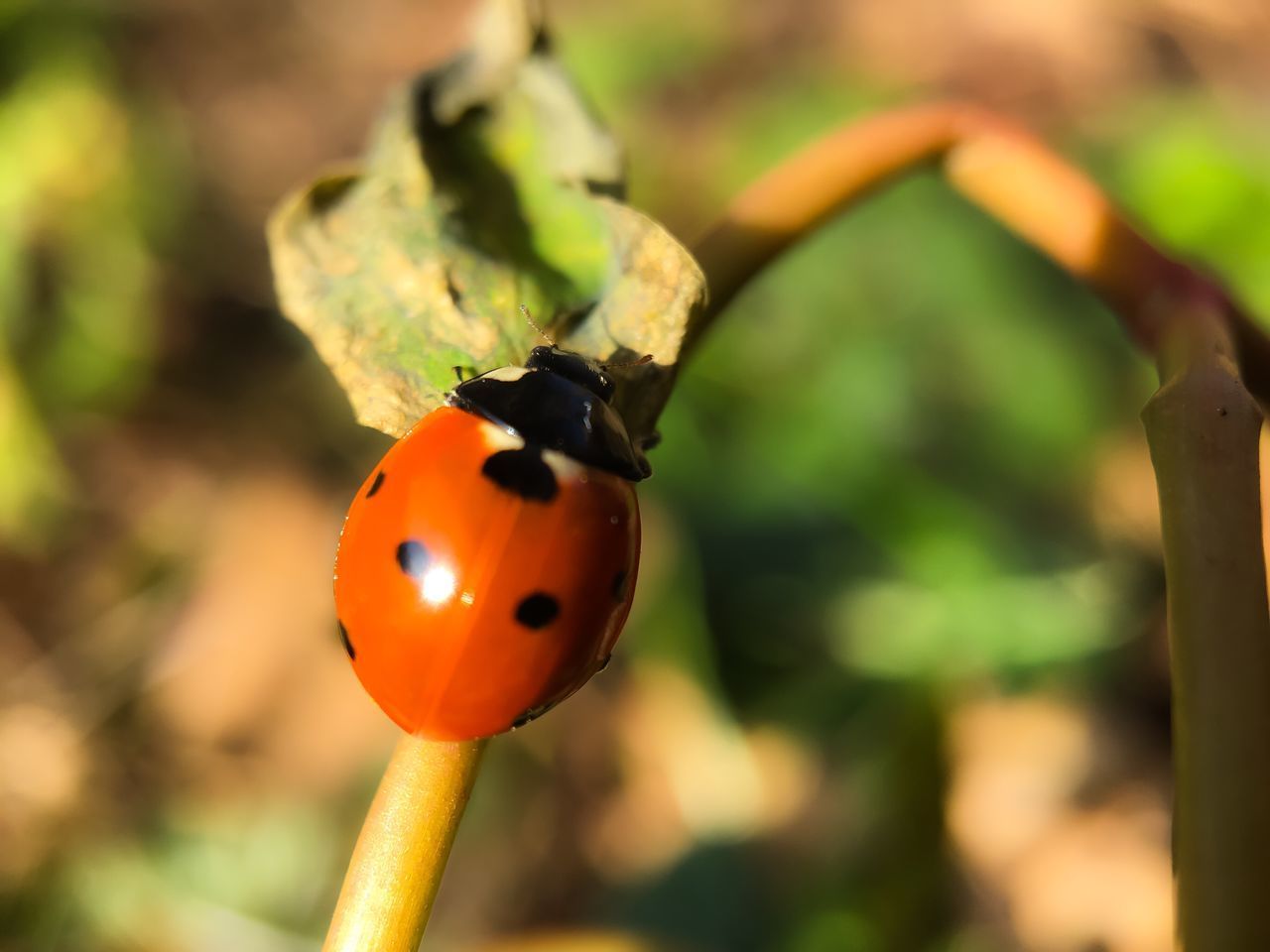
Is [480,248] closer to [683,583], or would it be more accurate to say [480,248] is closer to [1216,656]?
[1216,656]

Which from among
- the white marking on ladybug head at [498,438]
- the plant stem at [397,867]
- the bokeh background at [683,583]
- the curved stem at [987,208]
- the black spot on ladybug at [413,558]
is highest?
the curved stem at [987,208]

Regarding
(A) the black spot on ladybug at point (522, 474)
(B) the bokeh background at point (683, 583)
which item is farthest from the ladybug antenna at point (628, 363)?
(B) the bokeh background at point (683, 583)

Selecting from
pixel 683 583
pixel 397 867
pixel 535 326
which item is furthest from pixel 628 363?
pixel 683 583

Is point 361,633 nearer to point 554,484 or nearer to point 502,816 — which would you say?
point 554,484

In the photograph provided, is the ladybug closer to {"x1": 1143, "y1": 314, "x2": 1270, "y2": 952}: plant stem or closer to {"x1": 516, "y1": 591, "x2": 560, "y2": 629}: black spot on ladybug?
{"x1": 516, "y1": 591, "x2": 560, "y2": 629}: black spot on ladybug

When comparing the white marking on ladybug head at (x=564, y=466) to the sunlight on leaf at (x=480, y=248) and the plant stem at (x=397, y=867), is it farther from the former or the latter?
the plant stem at (x=397, y=867)

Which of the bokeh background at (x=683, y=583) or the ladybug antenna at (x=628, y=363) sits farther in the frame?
the bokeh background at (x=683, y=583)

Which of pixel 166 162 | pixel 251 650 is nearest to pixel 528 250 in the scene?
pixel 251 650
